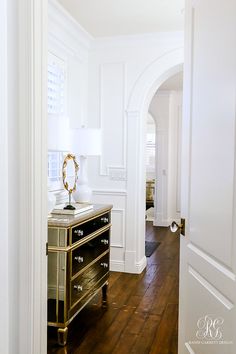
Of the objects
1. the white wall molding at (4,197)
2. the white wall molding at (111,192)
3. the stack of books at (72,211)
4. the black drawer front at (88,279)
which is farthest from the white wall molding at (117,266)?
the white wall molding at (4,197)

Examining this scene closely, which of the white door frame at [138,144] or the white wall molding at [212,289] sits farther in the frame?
the white door frame at [138,144]

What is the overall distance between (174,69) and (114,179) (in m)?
1.46

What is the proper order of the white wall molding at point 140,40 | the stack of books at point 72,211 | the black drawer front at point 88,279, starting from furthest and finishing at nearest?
the white wall molding at point 140,40, the stack of books at point 72,211, the black drawer front at point 88,279

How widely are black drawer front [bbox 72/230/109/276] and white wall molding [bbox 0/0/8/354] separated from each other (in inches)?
42.0

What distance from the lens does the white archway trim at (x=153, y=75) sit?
3.93 meters

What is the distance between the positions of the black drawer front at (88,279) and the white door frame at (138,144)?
94 cm

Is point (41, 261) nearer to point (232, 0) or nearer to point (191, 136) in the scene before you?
point (191, 136)

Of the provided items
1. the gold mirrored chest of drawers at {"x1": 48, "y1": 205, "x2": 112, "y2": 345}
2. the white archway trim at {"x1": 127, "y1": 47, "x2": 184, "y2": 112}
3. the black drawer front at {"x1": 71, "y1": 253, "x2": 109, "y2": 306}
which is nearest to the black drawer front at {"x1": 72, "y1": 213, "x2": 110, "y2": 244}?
the gold mirrored chest of drawers at {"x1": 48, "y1": 205, "x2": 112, "y2": 345}

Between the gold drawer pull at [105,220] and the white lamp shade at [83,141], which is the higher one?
the white lamp shade at [83,141]

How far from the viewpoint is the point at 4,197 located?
55.9 inches

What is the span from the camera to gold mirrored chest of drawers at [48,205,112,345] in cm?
243

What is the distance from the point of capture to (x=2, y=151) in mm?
1401

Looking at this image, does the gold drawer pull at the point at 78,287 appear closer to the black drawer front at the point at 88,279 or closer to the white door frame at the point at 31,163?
the black drawer front at the point at 88,279

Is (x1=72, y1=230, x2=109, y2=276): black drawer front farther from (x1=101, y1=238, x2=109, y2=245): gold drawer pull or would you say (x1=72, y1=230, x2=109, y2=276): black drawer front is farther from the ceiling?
the ceiling
